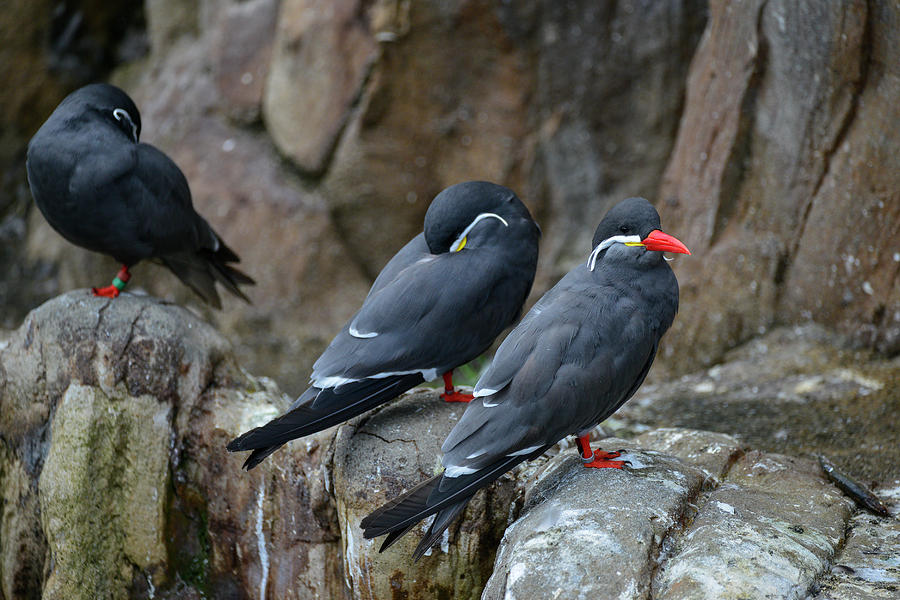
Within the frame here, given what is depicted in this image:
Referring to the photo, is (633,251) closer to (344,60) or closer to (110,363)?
(110,363)

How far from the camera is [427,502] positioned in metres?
3.01

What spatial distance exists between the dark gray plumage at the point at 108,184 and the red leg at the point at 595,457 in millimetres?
2266

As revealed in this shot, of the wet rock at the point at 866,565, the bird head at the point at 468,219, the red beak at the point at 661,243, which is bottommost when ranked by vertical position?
the wet rock at the point at 866,565

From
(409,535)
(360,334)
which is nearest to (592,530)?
(409,535)

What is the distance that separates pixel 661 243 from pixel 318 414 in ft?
4.44

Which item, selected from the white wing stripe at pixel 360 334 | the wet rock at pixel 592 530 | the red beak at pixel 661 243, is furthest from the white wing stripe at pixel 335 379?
the red beak at pixel 661 243

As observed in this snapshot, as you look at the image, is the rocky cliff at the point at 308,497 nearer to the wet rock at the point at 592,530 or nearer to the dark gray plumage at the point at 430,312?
the wet rock at the point at 592,530

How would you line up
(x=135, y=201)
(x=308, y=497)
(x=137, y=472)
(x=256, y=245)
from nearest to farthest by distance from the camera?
(x=308, y=497)
(x=137, y=472)
(x=135, y=201)
(x=256, y=245)

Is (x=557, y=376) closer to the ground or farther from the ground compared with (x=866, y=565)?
farther from the ground

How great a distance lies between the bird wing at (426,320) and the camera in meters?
3.52

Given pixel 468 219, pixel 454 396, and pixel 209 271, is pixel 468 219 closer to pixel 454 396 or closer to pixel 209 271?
pixel 454 396

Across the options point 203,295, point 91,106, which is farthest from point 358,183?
point 91,106

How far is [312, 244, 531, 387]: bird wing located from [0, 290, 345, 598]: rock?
1.49 ft

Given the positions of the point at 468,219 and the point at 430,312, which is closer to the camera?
the point at 430,312
